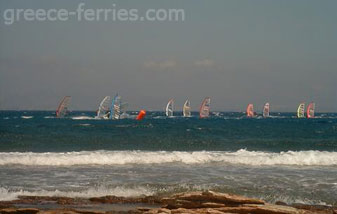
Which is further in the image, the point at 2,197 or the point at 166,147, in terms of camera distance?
the point at 166,147

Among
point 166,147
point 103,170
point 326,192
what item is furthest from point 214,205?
point 166,147

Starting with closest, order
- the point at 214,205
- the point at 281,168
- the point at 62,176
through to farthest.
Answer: the point at 214,205, the point at 62,176, the point at 281,168

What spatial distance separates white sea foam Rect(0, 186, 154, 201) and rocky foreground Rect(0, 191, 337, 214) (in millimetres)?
556

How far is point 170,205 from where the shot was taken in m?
9.80

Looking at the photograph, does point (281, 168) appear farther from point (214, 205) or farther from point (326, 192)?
point (214, 205)

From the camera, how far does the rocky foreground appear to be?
29.5ft

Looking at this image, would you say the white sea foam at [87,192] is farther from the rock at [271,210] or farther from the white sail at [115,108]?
the white sail at [115,108]

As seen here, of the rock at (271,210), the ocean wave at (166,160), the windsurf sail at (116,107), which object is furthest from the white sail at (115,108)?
the rock at (271,210)

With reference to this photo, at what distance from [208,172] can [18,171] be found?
24.7 ft

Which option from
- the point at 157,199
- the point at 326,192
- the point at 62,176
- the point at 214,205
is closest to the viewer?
the point at 214,205

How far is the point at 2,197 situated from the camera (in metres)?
11.9

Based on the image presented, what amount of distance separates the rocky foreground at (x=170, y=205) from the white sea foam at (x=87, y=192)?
56cm

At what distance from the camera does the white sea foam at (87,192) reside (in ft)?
39.9

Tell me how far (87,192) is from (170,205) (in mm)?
3771
